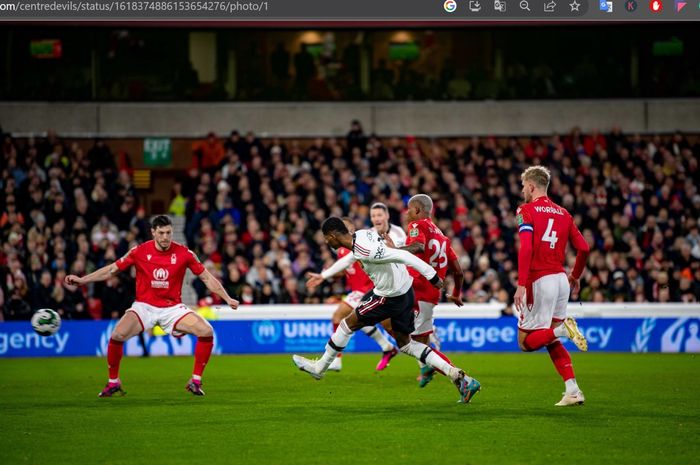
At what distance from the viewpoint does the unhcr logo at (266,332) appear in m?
22.8

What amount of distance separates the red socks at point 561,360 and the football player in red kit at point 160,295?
4.12 m

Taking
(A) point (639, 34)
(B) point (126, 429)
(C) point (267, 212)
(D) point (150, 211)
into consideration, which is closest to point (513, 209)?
(C) point (267, 212)

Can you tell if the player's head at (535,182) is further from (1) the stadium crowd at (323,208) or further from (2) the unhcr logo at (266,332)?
(1) the stadium crowd at (323,208)

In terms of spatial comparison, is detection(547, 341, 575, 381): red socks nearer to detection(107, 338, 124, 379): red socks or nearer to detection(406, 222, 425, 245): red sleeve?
detection(406, 222, 425, 245): red sleeve

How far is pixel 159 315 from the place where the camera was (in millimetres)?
13617

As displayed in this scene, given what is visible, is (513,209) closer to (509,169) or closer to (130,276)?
(509,169)

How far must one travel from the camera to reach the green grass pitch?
28.5 ft

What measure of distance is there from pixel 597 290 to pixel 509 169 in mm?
5157

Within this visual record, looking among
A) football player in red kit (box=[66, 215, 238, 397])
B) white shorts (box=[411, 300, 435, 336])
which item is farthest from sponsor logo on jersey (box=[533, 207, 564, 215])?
football player in red kit (box=[66, 215, 238, 397])

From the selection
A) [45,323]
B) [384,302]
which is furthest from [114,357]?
[384,302]

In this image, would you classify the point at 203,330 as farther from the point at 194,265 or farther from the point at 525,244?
the point at 525,244

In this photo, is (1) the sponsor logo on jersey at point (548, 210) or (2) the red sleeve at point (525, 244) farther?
(1) the sponsor logo on jersey at point (548, 210)

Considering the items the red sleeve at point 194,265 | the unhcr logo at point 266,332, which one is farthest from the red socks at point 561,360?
the unhcr logo at point 266,332

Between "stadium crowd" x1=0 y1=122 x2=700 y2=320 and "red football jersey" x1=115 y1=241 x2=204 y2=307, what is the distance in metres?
9.19
